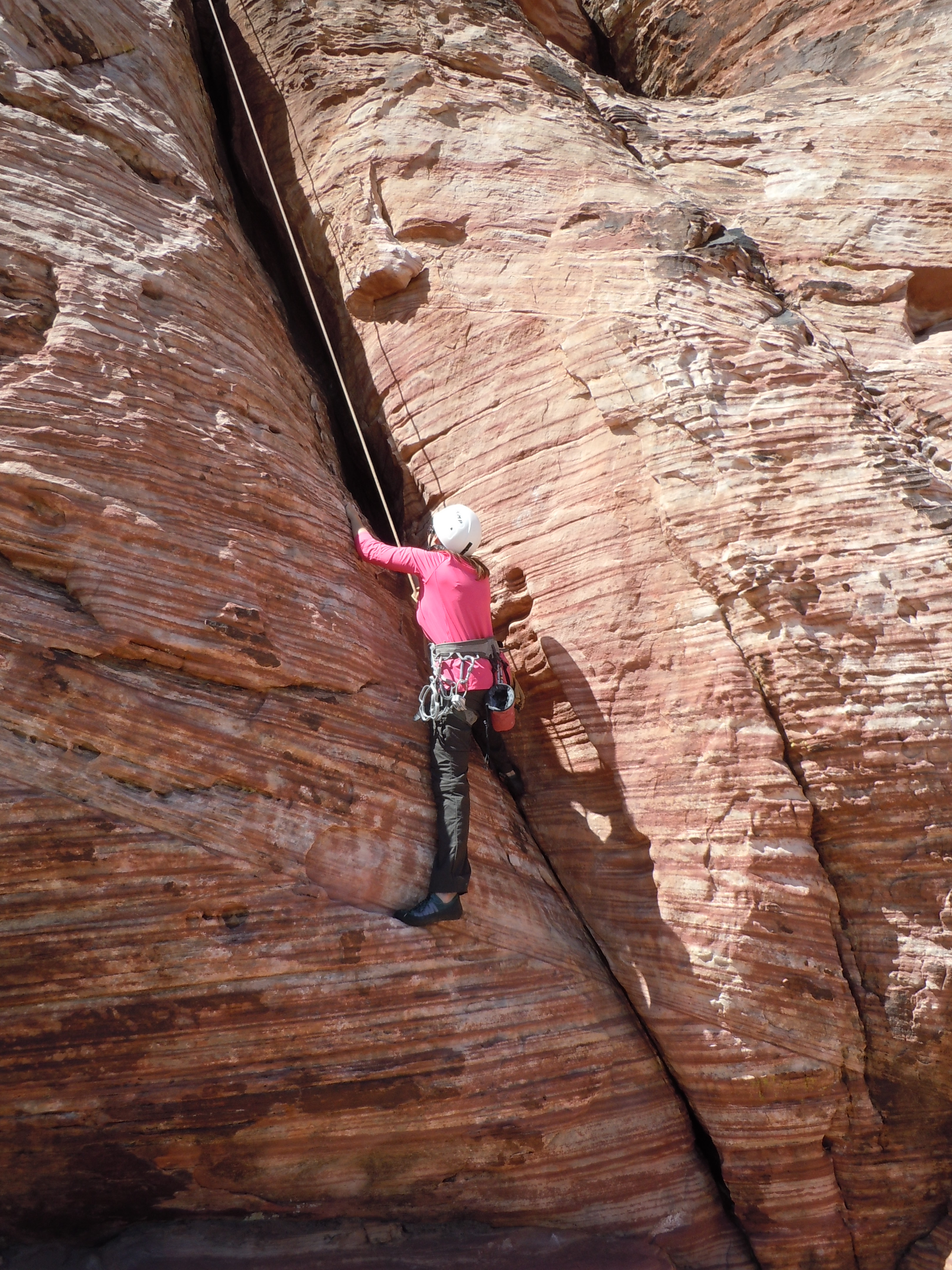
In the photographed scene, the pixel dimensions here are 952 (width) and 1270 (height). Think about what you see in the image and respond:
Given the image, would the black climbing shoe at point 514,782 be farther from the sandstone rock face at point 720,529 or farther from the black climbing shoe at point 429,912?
the black climbing shoe at point 429,912

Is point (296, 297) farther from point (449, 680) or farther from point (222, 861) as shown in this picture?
point (222, 861)

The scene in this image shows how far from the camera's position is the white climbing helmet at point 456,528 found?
540cm

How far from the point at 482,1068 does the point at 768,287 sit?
6.19 metres

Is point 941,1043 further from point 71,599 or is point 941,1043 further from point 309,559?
point 71,599

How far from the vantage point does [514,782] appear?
6.21 metres

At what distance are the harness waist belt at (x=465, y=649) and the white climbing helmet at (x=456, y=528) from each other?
598 millimetres

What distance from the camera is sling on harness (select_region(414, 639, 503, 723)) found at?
5.26 m

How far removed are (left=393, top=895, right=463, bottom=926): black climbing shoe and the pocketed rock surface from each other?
0.32 ft

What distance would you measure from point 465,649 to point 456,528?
791 mm

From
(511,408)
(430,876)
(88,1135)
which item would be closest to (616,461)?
(511,408)

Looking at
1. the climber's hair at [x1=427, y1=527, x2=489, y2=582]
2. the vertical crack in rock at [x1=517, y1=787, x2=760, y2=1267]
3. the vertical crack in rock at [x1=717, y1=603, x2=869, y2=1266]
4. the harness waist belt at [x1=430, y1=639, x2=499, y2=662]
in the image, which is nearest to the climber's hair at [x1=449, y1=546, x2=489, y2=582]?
the climber's hair at [x1=427, y1=527, x2=489, y2=582]

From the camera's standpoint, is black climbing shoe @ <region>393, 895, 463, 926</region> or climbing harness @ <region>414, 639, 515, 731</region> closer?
black climbing shoe @ <region>393, 895, 463, 926</region>

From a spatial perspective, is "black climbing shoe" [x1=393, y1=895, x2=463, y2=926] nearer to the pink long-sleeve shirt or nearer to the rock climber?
the rock climber

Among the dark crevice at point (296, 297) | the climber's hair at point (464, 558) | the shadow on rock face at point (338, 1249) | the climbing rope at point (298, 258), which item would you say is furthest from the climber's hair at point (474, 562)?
the shadow on rock face at point (338, 1249)
